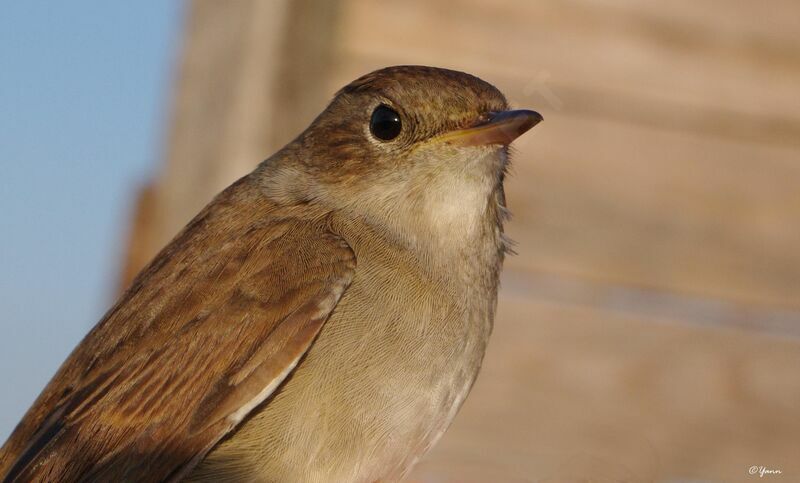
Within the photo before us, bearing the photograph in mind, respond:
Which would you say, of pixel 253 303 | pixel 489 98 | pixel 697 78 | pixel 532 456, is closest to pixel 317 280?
pixel 253 303

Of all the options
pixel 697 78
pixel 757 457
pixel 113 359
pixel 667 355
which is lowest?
pixel 757 457

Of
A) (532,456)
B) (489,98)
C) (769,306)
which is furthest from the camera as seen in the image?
(769,306)

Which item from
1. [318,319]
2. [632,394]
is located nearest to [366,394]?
[318,319]

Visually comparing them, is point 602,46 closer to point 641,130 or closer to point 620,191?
point 641,130

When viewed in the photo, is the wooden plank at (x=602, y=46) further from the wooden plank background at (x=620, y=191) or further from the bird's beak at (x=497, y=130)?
the bird's beak at (x=497, y=130)

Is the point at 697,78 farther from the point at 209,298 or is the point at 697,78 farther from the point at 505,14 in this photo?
the point at 209,298

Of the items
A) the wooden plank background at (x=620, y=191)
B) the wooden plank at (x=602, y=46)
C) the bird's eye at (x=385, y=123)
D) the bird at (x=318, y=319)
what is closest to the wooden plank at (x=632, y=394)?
the wooden plank background at (x=620, y=191)

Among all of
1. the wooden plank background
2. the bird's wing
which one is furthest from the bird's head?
the wooden plank background

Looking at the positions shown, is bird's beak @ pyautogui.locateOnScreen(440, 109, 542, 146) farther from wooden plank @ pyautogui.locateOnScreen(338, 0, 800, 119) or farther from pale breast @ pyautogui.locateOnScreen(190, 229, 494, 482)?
wooden plank @ pyautogui.locateOnScreen(338, 0, 800, 119)

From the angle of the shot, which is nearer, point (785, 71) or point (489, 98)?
point (489, 98)
